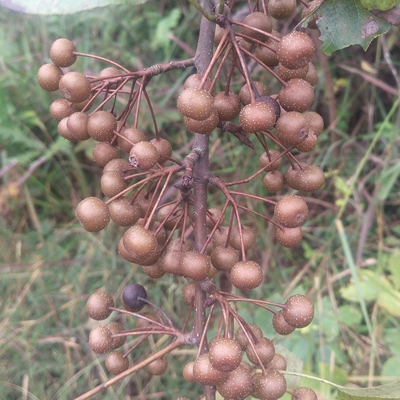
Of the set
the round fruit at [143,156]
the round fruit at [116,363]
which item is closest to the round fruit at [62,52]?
the round fruit at [143,156]

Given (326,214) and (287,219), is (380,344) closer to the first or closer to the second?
(326,214)

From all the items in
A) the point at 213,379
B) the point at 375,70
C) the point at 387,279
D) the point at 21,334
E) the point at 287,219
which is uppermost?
the point at 287,219

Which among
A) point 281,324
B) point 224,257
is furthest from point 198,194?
point 281,324

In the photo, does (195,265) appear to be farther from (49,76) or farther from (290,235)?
(49,76)

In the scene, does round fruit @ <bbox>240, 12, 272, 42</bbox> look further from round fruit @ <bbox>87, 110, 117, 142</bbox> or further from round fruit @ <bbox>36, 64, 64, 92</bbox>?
round fruit @ <bbox>36, 64, 64, 92</bbox>

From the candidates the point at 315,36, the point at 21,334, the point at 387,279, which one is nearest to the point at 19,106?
the point at 21,334
